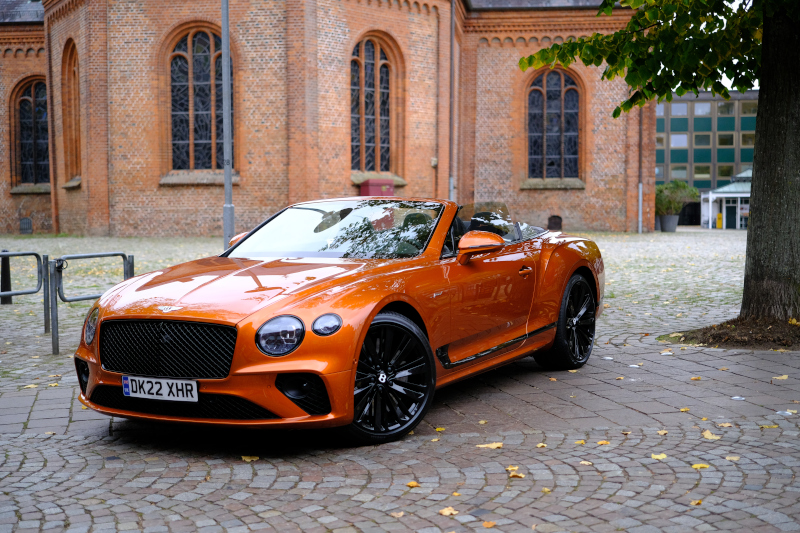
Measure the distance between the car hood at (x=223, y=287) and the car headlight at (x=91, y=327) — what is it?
0.24 feet

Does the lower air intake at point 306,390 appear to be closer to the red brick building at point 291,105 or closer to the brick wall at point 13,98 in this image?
the red brick building at point 291,105

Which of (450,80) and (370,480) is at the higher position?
(450,80)

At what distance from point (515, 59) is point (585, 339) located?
2861 cm

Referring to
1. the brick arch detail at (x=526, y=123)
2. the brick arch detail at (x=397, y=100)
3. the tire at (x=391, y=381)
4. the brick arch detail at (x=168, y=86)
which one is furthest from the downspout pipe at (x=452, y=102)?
the tire at (x=391, y=381)

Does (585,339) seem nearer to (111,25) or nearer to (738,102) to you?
(111,25)

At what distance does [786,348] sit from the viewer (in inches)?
276

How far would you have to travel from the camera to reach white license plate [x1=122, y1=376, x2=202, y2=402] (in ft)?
13.5

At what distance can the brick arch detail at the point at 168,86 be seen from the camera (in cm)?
2600

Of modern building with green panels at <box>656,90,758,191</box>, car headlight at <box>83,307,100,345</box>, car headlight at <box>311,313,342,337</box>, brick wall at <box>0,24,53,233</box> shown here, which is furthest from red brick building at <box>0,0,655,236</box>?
modern building with green panels at <box>656,90,758,191</box>

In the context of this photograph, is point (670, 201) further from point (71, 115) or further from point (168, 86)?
point (71, 115)

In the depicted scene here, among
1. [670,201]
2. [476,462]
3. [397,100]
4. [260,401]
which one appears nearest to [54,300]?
[260,401]

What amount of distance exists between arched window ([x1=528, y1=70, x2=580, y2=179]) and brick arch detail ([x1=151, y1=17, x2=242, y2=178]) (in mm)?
13851

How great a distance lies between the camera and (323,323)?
413cm

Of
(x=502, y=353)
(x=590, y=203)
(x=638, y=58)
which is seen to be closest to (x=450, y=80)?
(x=590, y=203)
